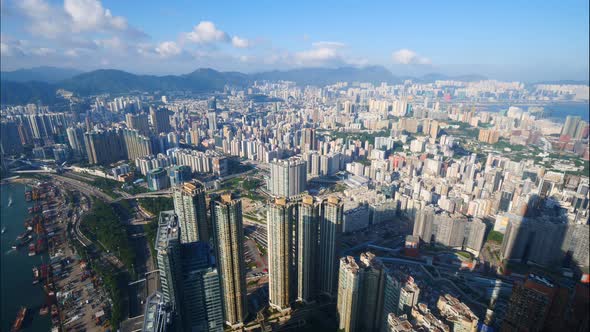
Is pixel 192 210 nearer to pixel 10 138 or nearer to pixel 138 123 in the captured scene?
pixel 138 123

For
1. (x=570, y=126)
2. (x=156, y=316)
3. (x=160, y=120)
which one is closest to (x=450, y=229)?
(x=156, y=316)

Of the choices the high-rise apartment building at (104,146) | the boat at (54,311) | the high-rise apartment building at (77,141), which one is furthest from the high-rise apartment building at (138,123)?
the boat at (54,311)

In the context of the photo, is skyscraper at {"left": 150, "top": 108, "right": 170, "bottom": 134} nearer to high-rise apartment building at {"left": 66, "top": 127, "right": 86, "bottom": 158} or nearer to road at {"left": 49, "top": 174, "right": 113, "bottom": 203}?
high-rise apartment building at {"left": 66, "top": 127, "right": 86, "bottom": 158}

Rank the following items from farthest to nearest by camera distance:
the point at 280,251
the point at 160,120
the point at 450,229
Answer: the point at 160,120
the point at 450,229
the point at 280,251

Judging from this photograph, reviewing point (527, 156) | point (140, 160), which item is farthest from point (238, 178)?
point (527, 156)

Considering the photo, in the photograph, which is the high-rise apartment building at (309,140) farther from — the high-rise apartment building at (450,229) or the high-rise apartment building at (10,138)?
the high-rise apartment building at (10,138)

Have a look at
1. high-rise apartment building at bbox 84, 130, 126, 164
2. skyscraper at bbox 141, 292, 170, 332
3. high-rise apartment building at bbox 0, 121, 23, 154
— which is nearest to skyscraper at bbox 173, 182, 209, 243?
skyscraper at bbox 141, 292, 170, 332
